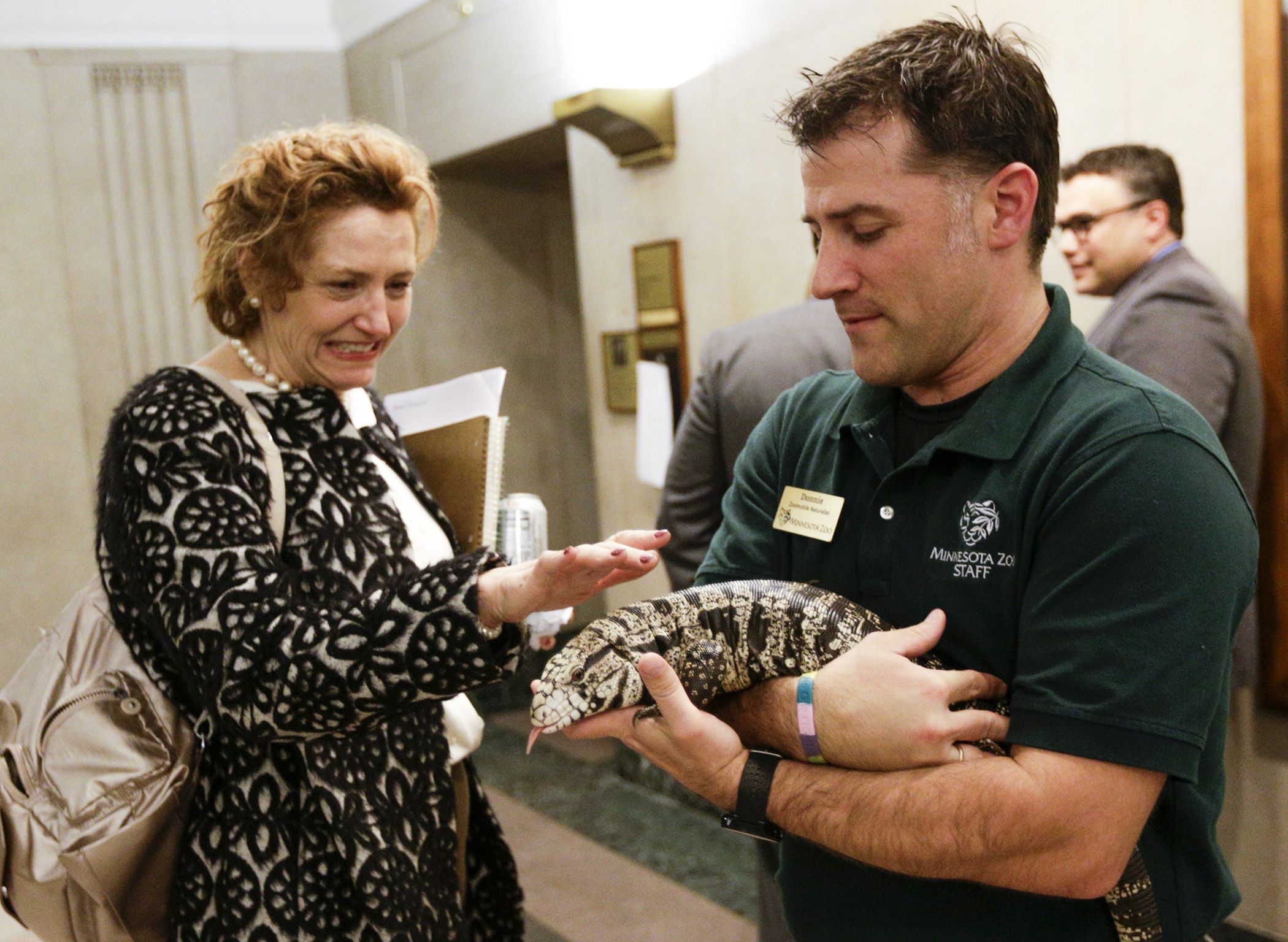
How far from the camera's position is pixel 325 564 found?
6.20ft

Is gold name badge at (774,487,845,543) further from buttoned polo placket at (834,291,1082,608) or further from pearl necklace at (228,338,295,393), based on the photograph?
pearl necklace at (228,338,295,393)

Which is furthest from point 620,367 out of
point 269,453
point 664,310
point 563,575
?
point 563,575

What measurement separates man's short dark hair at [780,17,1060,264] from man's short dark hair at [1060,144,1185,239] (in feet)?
6.05

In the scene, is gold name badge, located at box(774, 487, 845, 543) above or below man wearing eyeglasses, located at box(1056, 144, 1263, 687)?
below

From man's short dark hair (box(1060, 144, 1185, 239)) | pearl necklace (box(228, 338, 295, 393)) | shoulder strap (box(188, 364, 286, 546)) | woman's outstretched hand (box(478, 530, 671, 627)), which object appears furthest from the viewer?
man's short dark hair (box(1060, 144, 1185, 239))

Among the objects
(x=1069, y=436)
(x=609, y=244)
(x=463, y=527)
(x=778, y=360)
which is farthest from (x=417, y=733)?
(x=609, y=244)

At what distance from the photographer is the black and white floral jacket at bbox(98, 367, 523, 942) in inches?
64.3

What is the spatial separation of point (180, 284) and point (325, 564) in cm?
555

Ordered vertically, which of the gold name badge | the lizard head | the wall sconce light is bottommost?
the lizard head

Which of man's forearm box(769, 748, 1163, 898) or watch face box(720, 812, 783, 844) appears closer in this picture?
man's forearm box(769, 748, 1163, 898)

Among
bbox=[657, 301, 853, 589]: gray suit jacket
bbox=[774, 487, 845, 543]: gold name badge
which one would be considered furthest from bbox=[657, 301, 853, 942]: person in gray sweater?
bbox=[774, 487, 845, 543]: gold name badge

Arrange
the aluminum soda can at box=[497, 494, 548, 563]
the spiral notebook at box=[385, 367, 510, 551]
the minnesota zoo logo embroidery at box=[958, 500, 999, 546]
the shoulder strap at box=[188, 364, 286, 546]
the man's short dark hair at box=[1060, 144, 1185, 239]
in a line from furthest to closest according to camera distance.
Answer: the man's short dark hair at box=[1060, 144, 1185, 239] → the aluminum soda can at box=[497, 494, 548, 563] → the spiral notebook at box=[385, 367, 510, 551] → the shoulder strap at box=[188, 364, 286, 546] → the minnesota zoo logo embroidery at box=[958, 500, 999, 546]

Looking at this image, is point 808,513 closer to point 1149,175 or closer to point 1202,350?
point 1202,350

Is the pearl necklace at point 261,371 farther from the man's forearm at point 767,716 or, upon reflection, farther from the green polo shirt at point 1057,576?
the man's forearm at point 767,716
